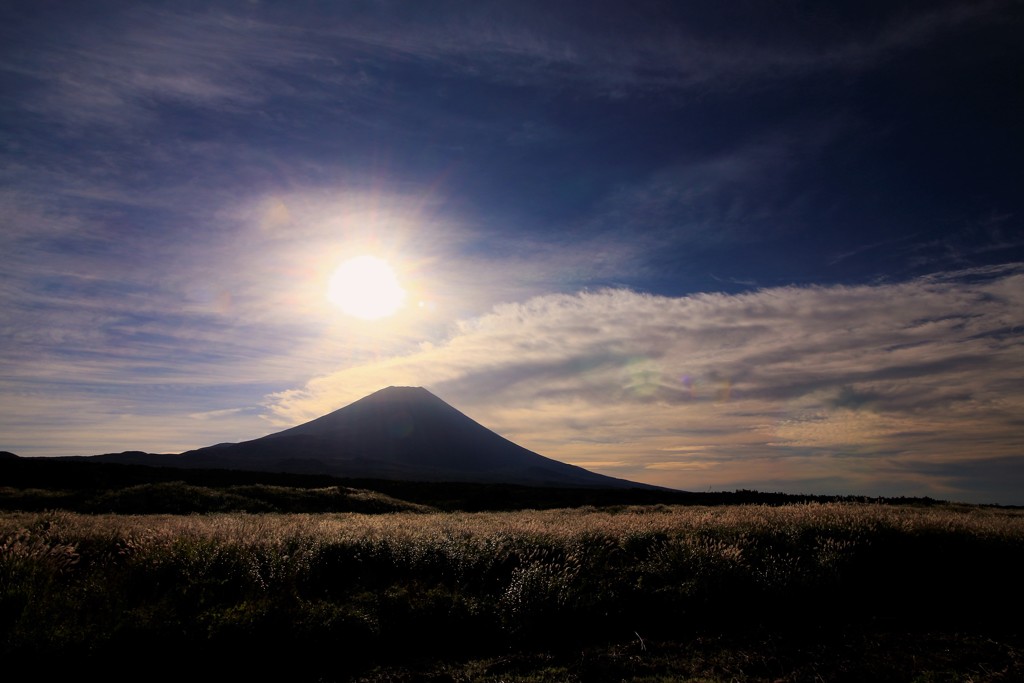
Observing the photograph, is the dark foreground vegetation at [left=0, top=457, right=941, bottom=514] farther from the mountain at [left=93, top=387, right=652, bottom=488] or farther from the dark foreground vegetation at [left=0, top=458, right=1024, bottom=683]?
the mountain at [left=93, top=387, right=652, bottom=488]

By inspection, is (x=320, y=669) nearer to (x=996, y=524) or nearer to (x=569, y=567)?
(x=569, y=567)

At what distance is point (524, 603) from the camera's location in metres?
8.10

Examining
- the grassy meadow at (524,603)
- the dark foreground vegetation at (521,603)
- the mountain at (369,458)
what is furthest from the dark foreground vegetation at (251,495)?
the mountain at (369,458)

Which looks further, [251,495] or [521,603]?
[251,495]

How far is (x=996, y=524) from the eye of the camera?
1284 cm

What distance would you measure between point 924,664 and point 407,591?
7101mm

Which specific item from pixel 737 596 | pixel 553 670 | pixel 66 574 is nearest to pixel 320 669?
pixel 553 670

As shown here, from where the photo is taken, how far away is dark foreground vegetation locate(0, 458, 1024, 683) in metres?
6.42

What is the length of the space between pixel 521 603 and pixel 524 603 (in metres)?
0.05

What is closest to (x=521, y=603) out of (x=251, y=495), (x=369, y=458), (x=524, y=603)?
(x=524, y=603)

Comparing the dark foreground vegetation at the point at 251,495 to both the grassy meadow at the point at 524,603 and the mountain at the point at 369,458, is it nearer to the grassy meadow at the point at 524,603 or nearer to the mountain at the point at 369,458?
the grassy meadow at the point at 524,603

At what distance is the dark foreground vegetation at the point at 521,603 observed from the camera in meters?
6.42

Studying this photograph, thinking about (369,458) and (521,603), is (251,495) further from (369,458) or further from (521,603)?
(369,458)

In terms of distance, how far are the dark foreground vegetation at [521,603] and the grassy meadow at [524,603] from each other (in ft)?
0.11
